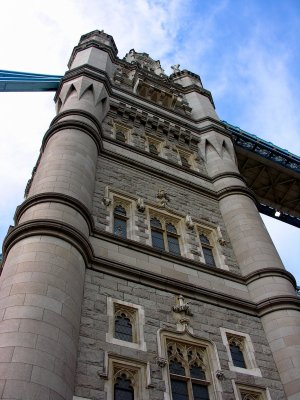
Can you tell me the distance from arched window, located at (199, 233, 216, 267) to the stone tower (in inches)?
1.8

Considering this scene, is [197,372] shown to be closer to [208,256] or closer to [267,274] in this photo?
[267,274]

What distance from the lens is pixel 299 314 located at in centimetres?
1328

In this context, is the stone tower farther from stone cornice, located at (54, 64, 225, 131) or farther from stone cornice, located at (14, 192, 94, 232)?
stone cornice, located at (54, 64, 225, 131)

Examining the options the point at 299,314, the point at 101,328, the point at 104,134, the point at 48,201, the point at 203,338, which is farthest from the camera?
the point at 104,134

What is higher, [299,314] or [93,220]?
[93,220]

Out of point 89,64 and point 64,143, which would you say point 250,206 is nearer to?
point 64,143

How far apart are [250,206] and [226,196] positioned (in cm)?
103

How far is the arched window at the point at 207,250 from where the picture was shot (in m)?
15.2

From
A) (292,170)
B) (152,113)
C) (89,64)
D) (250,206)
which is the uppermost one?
(292,170)

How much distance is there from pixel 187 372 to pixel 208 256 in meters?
5.19

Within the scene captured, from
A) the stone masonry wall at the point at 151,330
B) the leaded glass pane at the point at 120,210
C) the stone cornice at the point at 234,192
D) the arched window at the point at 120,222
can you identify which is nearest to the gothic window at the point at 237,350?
the stone masonry wall at the point at 151,330

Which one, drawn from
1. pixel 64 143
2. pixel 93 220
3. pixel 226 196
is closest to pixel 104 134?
pixel 64 143

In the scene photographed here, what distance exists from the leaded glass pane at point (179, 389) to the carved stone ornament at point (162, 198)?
22.5 feet

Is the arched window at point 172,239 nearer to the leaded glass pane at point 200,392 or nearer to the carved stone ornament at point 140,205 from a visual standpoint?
the carved stone ornament at point 140,205
